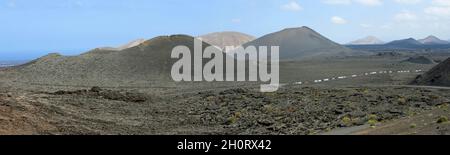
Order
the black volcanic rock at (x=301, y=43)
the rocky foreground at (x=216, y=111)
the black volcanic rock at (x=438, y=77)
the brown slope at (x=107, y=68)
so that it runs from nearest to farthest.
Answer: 1. the rocky foreground at (x=216, y=111)
2. the black volcanic rock at (x=438, y=77)
3. the brown slope at (x=107, y=68)
4. the black volcanic rock at (x=301, y=43)

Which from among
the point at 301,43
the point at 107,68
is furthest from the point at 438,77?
the point at 301,43

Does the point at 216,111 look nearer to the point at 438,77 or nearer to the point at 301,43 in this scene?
the point at 438,77

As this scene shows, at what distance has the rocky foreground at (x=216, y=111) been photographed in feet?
79.8

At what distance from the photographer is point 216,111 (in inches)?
1283

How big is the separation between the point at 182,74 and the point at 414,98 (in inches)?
1356

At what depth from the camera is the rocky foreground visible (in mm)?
24312

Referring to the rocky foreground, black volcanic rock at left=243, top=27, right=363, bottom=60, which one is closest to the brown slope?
the rocky foreground

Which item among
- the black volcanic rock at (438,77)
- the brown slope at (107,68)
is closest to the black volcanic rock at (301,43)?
the brown slope at (107,68)

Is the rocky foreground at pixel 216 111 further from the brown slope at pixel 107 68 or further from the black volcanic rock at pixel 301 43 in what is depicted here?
the black volcanic rock at pixel 301 43

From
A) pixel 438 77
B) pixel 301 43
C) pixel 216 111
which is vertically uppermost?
pixel 301 43
